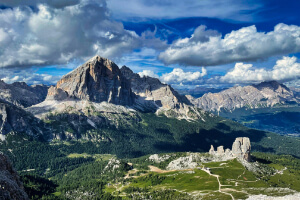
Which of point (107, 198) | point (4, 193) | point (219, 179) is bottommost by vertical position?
point (107, 198)

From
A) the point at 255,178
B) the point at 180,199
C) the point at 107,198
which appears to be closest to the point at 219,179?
the point at 255,178

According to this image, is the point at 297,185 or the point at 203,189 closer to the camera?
the point at 203,189

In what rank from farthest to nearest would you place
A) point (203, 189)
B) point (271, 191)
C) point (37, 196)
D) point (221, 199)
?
point (37, 196)
point (203, 189)
point (271, 191)
point (221, 199)

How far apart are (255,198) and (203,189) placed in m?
54.2

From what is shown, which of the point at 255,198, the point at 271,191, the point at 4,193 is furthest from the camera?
the point at 271,191

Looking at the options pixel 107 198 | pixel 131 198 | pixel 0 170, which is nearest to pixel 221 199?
pixel 131 198

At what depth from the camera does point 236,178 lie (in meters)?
194

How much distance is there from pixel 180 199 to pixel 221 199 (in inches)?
1218

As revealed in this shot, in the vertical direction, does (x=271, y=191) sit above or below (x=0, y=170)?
below

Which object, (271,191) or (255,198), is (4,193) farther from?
(271,191)

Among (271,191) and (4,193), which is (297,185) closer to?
(271,191)

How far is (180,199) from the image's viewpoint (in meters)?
158

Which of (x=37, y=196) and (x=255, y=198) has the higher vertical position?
(x=255, y=198)

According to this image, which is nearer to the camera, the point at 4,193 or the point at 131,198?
the point at 4,193
